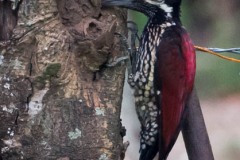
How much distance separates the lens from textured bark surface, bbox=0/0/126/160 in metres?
2.84

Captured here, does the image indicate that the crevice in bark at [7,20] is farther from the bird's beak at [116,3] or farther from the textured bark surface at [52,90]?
the bird's beak at [116,3]

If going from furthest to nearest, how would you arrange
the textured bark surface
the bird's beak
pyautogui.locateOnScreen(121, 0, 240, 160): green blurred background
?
pyautogui.locateOnScreen(121, 0, 240, 160): green blurred background, the bird's beak, the textured bark surface

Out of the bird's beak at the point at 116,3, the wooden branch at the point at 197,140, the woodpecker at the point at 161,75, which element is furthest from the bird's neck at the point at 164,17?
the wooden branch at the point at 197,140

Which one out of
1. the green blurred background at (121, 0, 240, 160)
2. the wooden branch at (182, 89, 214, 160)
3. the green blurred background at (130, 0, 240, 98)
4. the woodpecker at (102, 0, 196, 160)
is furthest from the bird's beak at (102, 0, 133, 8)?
the green blurred background at (130, 0, 240, 98)

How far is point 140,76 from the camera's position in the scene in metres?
3.59

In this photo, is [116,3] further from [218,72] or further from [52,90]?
[218,72]

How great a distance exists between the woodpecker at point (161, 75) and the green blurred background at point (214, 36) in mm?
3754

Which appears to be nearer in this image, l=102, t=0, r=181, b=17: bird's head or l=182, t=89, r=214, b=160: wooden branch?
l=182, t=89, r=214, b=160: wooden branch

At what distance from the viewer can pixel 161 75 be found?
346cm

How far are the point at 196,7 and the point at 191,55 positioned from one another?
4221 mm

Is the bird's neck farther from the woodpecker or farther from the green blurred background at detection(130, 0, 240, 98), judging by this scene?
the green blurred background at detection(130, 0, 240, 98)

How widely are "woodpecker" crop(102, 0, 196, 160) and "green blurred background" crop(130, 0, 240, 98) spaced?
375cm

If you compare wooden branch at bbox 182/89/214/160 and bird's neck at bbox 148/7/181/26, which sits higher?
bird's neck at bbox 148/7/181/26

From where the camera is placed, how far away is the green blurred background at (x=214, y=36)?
24.6ft
